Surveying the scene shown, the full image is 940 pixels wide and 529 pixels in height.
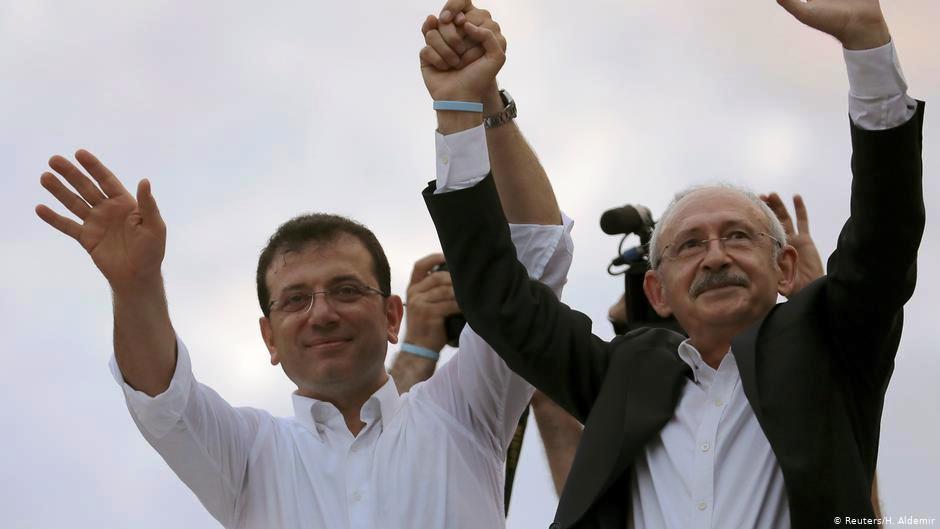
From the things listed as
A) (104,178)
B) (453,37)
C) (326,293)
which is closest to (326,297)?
(326,293)

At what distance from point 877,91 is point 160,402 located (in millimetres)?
2112

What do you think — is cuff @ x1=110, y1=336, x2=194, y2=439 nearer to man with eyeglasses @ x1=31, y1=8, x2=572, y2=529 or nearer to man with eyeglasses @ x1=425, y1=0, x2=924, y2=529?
man with eyeglasses @ x1=31, y1=8, x2=572, y2=529

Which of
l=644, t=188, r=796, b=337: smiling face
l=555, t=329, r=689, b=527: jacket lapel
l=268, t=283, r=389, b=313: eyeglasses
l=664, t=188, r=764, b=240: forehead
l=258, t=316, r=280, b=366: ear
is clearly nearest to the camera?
l=555, t=329, r=689, b=527: jacket lapel

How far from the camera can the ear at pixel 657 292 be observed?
431 centimetres

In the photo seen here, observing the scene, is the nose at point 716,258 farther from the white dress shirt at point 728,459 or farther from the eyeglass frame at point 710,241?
the white dress shirt at point 728,459

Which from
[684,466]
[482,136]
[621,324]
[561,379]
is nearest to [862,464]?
[684,466]

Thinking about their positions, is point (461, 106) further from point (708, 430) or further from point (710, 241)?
point (708, 430)

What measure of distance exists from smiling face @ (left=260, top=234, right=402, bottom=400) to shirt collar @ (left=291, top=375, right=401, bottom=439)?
4 cm

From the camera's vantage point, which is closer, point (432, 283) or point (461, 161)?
point (461, 161)

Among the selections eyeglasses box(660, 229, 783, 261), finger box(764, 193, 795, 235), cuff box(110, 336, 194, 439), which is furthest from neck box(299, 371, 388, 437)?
finger box(764, 193, 795, 235)

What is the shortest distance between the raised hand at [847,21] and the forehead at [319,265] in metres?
1.59

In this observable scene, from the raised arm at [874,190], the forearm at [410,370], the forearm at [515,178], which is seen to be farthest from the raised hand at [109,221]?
the raised arm at [874,190]

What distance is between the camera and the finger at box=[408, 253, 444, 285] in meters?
5.50

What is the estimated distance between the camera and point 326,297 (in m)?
4.54
